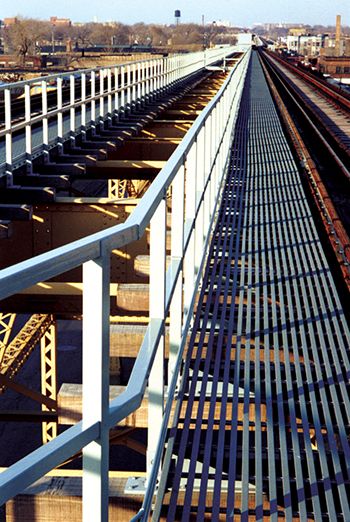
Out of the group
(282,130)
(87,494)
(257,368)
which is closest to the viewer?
(87,494)

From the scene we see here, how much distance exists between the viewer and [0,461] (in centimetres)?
2023

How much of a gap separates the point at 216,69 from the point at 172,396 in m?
41.8

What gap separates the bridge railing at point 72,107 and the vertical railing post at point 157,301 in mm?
5633

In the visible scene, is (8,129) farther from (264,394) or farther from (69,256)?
(69,256)

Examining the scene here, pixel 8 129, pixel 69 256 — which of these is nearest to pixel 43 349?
pixel 8 129

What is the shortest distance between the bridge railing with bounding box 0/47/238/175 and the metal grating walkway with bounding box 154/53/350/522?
3656mm

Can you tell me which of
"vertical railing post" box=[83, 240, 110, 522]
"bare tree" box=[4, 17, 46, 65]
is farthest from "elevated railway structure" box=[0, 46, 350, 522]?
"bare tree" box=[4, 17, 46, 65]

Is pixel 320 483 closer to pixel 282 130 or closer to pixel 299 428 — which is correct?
pixel 299 428

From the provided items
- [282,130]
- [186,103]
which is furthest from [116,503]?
[186,103]

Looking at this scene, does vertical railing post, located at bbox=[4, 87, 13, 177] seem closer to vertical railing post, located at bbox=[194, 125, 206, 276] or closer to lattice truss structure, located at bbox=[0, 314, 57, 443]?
vertical railing post, located at bbox=[194, 125, 206, 276]

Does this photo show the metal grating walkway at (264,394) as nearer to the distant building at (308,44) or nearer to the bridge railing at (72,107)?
the bridge railing at (72,107)

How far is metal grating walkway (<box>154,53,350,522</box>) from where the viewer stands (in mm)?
2696

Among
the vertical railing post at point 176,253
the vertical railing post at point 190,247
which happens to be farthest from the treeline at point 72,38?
the vertical railing post at point 176,253

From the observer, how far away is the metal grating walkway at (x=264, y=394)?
2696mm
